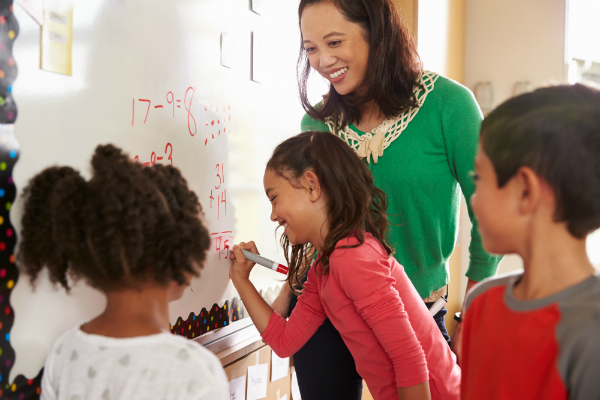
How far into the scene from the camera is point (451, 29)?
2564mm

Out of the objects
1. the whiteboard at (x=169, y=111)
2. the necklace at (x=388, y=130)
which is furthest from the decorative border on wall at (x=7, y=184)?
the necklace at (x=388, y=130)

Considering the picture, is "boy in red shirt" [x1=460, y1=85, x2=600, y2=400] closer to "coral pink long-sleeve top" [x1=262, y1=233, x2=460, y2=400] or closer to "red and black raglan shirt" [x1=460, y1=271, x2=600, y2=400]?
"red and black raglan shirt" [x1=460, y1=271, x2=600, y2=400]

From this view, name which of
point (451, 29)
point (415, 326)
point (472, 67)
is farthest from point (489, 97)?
point (415, 326)

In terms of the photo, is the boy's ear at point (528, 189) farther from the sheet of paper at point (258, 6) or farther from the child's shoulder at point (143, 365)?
the sheet of paper at point (258, 6)

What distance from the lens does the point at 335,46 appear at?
1.08 meters

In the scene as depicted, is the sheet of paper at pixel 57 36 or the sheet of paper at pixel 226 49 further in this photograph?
the sheet of paper at pixel 226 49

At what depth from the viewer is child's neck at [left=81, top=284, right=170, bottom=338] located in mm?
604

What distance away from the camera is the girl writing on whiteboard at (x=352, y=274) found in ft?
2.88

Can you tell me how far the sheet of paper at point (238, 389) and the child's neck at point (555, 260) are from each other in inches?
30.2

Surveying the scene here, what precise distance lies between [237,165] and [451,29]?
1.87 metres

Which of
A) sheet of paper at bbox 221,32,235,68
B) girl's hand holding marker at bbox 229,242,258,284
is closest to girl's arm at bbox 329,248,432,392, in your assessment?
girl's hand holding marker at bbox 229,242,258,284

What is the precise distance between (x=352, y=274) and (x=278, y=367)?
0.57 m

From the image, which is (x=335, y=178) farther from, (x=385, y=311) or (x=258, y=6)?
(x=258, y=6)

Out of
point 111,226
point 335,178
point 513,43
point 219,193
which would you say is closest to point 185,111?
point 219,193
